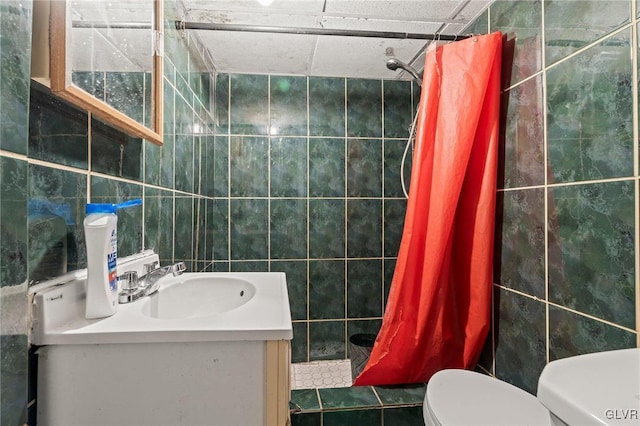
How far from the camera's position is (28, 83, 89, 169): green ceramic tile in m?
0.57

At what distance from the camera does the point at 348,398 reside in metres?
1.25

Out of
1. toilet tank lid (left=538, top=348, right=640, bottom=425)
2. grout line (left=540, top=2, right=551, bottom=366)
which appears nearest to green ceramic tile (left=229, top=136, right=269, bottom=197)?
grout line (left=540, top=2, right=551, bottom=366)

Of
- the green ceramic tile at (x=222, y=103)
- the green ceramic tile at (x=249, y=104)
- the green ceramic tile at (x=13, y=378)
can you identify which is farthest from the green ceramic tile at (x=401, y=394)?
the green ceramic tile at (x=222, y=103)

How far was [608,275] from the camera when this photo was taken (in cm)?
86

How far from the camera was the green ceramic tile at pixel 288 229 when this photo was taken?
198 centimetres

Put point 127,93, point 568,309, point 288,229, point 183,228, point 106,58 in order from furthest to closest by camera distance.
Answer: point 288,229 → point 183,228 → point 568,309 → point 127,93 → point 106,58

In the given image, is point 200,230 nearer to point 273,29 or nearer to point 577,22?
point 273,29

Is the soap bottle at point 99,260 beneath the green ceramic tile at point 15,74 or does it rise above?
beneath

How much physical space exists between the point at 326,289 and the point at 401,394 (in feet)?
2.70

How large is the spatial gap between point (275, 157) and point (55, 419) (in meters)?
1.60

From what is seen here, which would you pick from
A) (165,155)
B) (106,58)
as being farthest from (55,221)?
(165,155)

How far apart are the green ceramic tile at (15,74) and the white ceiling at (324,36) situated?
3.53 ft

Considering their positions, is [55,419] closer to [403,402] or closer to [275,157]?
[403,402]

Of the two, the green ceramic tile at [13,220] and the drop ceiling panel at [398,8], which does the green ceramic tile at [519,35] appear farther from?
the green ceramic tile at [13,220]
